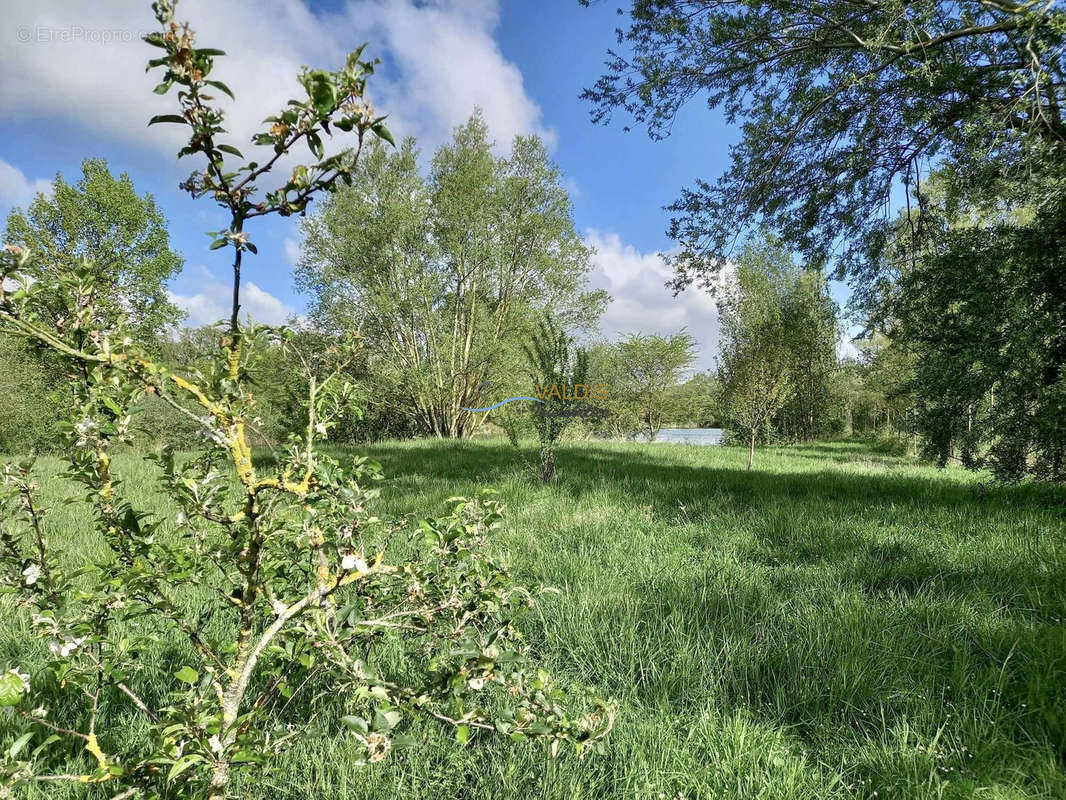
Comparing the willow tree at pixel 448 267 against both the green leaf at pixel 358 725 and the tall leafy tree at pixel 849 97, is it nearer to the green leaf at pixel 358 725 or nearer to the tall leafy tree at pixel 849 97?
the tall leafy tree at pixel 849 97

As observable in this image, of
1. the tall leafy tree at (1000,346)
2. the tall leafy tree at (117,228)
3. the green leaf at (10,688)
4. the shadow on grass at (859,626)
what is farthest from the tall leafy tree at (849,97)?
the tall leafy tree at (117,228)

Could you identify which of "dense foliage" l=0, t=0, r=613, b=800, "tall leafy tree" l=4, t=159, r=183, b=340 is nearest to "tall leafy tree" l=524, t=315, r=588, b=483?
"dense foliage" l=0, t=0, r=613, b=800

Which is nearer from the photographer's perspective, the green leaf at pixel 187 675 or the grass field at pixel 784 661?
the green leaf at pixel 187 675

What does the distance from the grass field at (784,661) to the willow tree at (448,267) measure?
42.9 feet

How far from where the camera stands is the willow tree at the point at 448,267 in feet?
55.2

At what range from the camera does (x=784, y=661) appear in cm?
218

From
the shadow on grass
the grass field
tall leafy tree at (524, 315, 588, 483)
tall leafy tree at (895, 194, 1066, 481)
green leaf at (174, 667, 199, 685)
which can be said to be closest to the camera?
green leaf at (174, 667, 199, 685)

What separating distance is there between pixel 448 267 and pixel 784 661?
17.6m

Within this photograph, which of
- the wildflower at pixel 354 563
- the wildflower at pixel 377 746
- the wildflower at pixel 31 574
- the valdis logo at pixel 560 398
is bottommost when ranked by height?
the wildflower at pixel 377 746

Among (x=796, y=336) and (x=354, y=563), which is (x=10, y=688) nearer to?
(x=354, y=563)

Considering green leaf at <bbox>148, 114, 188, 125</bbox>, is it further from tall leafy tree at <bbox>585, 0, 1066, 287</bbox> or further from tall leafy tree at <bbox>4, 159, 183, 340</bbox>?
tall leafy tree at <bbox>4, 159, 183, 340</bbox>

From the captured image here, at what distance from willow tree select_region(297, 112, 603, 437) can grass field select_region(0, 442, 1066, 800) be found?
515 inches

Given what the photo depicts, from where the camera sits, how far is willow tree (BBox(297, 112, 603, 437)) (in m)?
16.8

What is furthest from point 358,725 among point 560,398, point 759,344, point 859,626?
point 759,344
